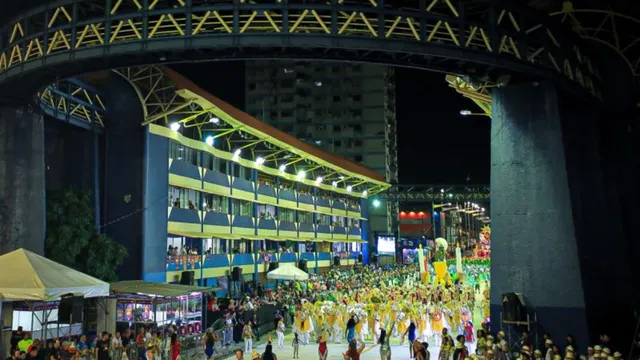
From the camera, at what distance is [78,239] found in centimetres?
2617

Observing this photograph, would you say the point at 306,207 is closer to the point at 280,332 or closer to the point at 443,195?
the point at 443,195

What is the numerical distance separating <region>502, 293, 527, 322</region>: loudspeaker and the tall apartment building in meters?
76.6

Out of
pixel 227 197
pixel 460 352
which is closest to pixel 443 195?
pixel 227 197

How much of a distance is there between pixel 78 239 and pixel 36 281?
10.6m

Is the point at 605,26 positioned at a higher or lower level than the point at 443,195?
higher

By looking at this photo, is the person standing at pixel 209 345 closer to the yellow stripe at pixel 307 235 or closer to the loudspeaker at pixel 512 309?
the loudspeaker at pixel 512 309

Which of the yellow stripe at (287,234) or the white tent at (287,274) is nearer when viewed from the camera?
the white tent at (287,274)

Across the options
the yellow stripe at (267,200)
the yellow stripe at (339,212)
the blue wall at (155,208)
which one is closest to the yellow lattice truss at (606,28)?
the blue wall at (155,208)

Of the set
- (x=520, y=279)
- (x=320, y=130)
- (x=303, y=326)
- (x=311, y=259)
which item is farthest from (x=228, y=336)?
(x=320, y=130)

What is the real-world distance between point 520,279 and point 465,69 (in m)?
6.79

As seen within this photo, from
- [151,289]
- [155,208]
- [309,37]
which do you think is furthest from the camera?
[155,208]

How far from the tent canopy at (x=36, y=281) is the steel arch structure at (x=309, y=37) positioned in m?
6.89

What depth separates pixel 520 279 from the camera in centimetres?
1853

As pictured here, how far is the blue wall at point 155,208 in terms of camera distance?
31.3 m
